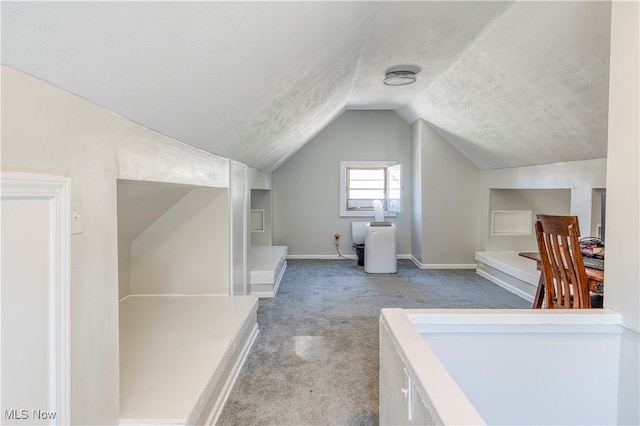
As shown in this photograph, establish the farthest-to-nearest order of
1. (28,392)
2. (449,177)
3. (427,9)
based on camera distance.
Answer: (449,177)
(427,9)
(28,392)

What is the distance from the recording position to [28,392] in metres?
0.85

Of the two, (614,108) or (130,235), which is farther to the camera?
(130,235)

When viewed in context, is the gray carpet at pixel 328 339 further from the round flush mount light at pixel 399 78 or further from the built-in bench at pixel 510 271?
the round flush mount light at pixel 399 78

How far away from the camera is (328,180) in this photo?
6.09m

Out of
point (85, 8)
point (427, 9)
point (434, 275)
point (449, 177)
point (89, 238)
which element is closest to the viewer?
point (85, 8)

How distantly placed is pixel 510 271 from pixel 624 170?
3.15m

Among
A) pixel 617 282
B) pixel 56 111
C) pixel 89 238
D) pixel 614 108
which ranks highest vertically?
pixel 614 108

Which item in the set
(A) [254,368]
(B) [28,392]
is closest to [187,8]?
(B) [28,392]

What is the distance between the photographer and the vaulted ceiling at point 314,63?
2.80 feet

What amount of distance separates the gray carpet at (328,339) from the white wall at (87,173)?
0.92 m

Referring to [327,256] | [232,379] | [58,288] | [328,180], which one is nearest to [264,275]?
[232,379]

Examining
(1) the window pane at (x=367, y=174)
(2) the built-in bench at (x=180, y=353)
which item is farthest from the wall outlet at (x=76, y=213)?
(1) the window pane at (x=367, y=174)

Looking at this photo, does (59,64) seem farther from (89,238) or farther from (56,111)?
(89,238)

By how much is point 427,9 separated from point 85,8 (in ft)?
6.64
